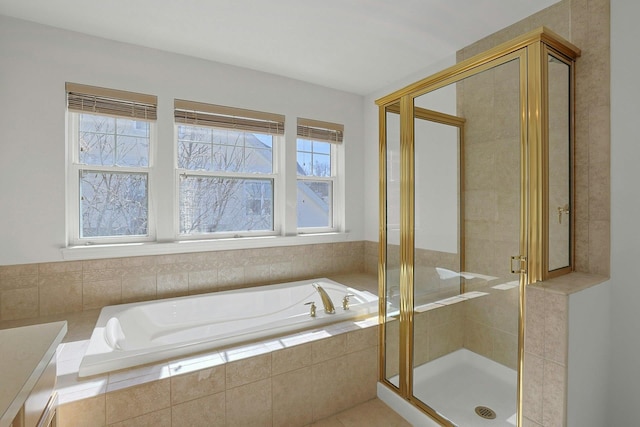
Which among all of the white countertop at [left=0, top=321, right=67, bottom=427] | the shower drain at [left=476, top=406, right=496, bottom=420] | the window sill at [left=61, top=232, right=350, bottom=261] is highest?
the window sill at [left=61, top=232, right=350, bottom=261]

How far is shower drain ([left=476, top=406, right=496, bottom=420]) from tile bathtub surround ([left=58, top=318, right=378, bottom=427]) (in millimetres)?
624

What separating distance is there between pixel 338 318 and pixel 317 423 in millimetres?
603

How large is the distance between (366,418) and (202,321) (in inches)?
56.1

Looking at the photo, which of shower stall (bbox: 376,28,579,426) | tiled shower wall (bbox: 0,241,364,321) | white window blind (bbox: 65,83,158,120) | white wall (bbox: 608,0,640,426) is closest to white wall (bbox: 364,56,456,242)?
tiled shower wall (bbox: 0,241,364,321)

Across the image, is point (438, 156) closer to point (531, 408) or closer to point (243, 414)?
point (531, 408)

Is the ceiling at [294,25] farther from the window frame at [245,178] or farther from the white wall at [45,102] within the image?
the window frame at [245,178]

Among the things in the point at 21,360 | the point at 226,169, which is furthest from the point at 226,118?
the point at 21,360

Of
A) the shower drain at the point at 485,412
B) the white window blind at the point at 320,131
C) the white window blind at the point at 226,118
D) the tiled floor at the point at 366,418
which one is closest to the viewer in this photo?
the shower drain at the point at 485,412

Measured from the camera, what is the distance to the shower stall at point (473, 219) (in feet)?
4.43

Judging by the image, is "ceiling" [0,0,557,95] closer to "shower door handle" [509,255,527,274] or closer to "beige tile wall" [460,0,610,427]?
"beige tile wall" [460,0,610,427]

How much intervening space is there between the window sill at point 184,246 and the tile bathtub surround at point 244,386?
2.56ft

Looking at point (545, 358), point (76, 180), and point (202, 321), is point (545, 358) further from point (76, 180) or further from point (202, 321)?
point (76, 180)

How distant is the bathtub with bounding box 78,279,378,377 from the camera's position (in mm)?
1575

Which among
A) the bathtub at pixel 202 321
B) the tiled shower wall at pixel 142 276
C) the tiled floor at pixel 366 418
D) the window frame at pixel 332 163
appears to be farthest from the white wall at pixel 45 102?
the tiled floor at pixel 366 418
